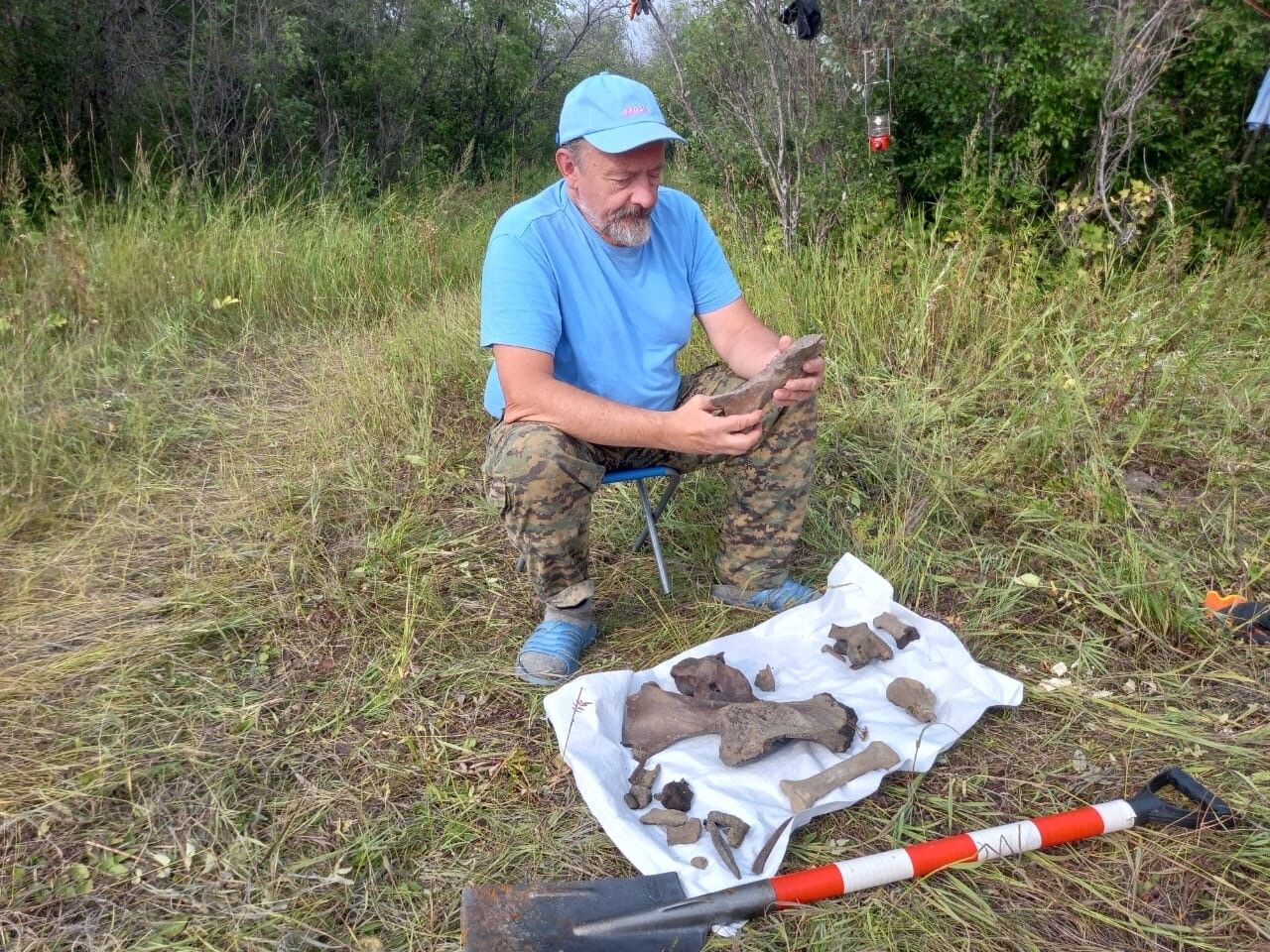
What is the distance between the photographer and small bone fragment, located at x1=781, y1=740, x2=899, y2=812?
2070 mm

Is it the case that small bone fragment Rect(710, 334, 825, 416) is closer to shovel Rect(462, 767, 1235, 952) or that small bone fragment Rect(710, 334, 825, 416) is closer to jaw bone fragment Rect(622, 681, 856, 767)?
jaw bone fragment Rect(622, 681, 856, 767)

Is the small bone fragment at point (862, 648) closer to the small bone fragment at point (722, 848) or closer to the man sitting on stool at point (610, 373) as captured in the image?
the man sitting on stool at point (610, 373)

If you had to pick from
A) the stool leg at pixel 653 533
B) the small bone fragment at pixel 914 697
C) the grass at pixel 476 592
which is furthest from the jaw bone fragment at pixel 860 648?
the stool leg at pixel 653 533

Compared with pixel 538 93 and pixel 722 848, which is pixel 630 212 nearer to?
pixel 722 848

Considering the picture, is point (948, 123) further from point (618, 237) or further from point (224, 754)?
point (224, 754)

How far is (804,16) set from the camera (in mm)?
4547

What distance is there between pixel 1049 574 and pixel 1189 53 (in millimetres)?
3702

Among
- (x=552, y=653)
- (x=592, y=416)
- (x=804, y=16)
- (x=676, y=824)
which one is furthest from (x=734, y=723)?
(x=804, y=16)

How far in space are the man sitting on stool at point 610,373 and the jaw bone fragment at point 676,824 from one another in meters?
0.59

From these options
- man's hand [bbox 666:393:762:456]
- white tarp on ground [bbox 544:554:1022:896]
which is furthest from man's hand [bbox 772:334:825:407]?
white tarp on ground [bbox 544:554:1022:896]

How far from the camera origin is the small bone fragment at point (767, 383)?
2.41m

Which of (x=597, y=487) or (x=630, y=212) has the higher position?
(x=630, y=212)

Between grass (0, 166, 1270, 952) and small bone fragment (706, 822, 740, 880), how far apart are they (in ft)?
0.41

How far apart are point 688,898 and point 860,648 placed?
95 centimetres
